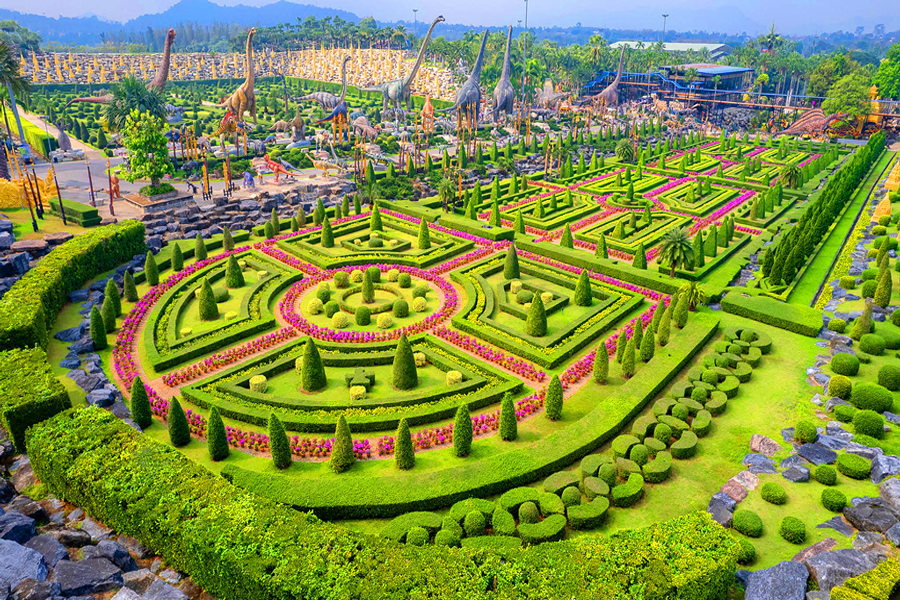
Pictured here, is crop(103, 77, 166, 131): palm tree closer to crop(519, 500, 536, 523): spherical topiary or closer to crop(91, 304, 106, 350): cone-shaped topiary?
crop(91, 304, 106, 350): cone-shaped topiary

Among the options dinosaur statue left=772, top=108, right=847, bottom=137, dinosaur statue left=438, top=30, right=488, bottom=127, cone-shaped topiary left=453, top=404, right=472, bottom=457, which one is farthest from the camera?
dinosaur statue left=772, top=108, right=847, bottom=137

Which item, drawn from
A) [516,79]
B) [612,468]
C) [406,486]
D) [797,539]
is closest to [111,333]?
[406,486]

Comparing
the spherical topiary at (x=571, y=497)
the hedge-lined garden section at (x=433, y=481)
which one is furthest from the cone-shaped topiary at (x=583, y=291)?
the spherical topiary at (x=571, y=497)

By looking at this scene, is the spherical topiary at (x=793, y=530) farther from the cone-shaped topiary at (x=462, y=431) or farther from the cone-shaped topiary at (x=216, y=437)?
the cone-shaped topiary at (x=216, y=437)

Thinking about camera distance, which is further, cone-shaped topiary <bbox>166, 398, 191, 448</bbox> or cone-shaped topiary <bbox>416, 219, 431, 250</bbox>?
cone-shaped topiary <bbox>416, 219, 431, 250</bbox>

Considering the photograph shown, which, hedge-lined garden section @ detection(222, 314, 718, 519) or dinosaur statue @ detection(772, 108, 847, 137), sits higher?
dinosaur statue @ detection(772, 108, 847, 137)

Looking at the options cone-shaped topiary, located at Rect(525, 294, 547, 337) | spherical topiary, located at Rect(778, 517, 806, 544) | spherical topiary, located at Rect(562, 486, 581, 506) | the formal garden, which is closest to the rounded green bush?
the formal garden
